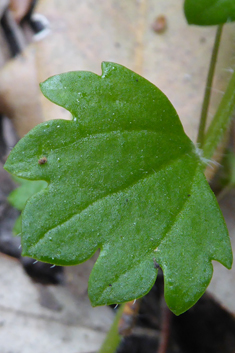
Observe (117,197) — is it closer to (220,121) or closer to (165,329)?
(220,121)

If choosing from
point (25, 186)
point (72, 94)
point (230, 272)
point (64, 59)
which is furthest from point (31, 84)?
point (230, 272)

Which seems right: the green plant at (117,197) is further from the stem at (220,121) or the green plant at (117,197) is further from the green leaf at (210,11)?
the green leaf at (210,11)

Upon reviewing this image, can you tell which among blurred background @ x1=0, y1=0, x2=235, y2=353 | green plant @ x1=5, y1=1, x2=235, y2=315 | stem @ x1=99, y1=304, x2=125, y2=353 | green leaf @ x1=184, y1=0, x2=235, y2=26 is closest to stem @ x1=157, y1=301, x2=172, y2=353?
blurred background @ x1=0, y1=0, x2=235, y2=353

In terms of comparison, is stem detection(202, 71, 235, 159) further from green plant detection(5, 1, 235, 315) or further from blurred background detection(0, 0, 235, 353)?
blurred background detection(0, 0, 235, 353)

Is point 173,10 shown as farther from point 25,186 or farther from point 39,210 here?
point 39,210

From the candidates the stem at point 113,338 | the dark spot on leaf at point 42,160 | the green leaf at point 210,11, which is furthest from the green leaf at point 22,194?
the green leaf at point 210,11

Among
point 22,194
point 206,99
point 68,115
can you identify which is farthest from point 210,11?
point 22,194

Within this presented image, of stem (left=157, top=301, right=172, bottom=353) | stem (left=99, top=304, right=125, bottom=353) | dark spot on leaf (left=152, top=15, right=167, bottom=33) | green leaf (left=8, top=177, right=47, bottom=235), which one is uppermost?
dark spot on leaf (left=152, top=15, right=167, bottom=33)
